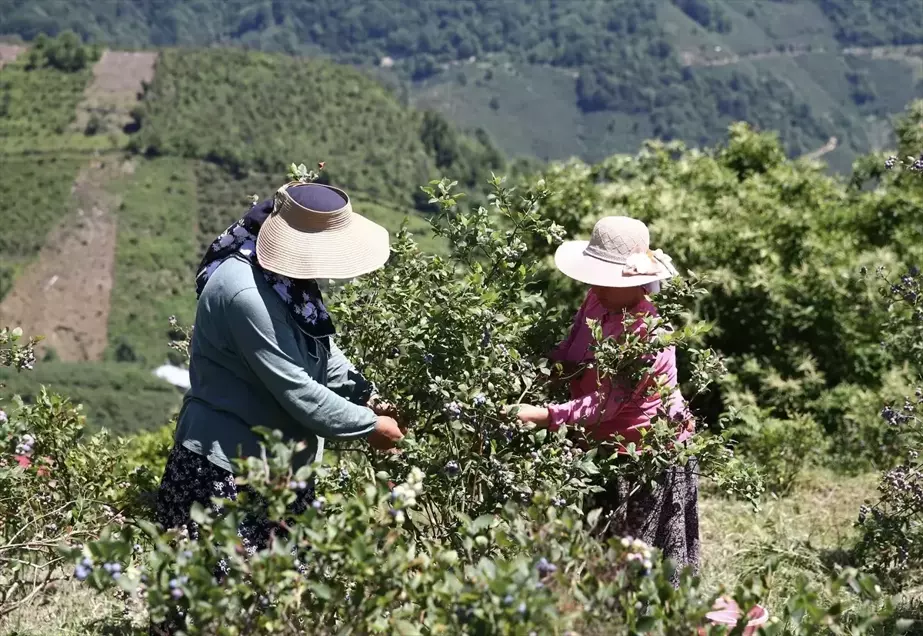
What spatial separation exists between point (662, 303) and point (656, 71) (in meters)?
181

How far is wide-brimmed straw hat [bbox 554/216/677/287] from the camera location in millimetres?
3225

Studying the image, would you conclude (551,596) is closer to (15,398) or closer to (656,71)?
(15,398)

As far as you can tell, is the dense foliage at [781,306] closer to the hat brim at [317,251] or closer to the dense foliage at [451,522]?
the dense foliage at [451,522]

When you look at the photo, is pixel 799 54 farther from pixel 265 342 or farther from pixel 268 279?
pixel 265 342

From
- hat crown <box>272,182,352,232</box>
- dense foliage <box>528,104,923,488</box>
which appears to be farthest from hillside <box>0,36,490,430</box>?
hat crown <box>272,182,352,232</box>

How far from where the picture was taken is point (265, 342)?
2.74m

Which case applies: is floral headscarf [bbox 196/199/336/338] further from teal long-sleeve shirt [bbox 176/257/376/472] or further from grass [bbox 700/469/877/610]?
grass [bbox 700/469/877/610]

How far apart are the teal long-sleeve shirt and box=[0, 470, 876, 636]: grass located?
1.09 metres

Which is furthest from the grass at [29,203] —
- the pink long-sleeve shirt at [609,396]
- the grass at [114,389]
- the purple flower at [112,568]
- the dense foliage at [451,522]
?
the purple flower at [112,568]

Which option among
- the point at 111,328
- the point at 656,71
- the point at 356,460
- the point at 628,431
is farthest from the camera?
the point at 656,71

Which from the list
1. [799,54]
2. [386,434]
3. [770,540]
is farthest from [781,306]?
[799,54]

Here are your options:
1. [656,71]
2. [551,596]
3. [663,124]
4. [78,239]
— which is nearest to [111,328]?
[78,239]

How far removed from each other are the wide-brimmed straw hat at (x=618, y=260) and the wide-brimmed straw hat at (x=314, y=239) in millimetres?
709

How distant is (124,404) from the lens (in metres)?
47.6
